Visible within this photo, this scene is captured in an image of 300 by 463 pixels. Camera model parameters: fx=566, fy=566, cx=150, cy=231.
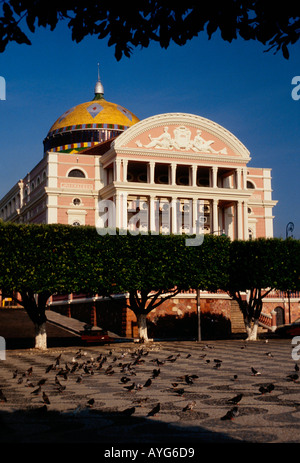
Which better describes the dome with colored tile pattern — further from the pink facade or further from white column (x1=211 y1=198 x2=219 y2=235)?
white column (x1=211 y1=198 x2=219 y2=235)

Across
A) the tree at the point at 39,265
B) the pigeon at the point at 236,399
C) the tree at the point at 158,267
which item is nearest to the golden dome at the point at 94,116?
the tree at the point at 158,267

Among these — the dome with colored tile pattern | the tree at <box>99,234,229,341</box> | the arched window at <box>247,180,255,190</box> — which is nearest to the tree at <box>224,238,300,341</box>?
the tree at <box>99,234,229,341</box>

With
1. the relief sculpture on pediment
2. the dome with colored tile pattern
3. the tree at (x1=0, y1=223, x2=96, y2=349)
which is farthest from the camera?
the dome with colored tile pattern

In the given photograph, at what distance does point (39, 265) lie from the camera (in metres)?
29.0

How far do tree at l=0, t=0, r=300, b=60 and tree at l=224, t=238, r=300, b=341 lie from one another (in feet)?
95.3

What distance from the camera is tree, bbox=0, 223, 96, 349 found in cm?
2848

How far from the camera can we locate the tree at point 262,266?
112ft

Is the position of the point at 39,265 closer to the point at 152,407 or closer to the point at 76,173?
the point at 152,407

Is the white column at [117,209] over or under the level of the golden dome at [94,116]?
under

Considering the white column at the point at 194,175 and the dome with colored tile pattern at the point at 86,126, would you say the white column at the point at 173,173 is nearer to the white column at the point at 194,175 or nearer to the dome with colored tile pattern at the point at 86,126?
the white column at the point at 194,175

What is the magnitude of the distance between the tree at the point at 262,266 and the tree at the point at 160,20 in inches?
1144

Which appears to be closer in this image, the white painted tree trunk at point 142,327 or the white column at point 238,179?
the white painted tree trunk at point 142,327
